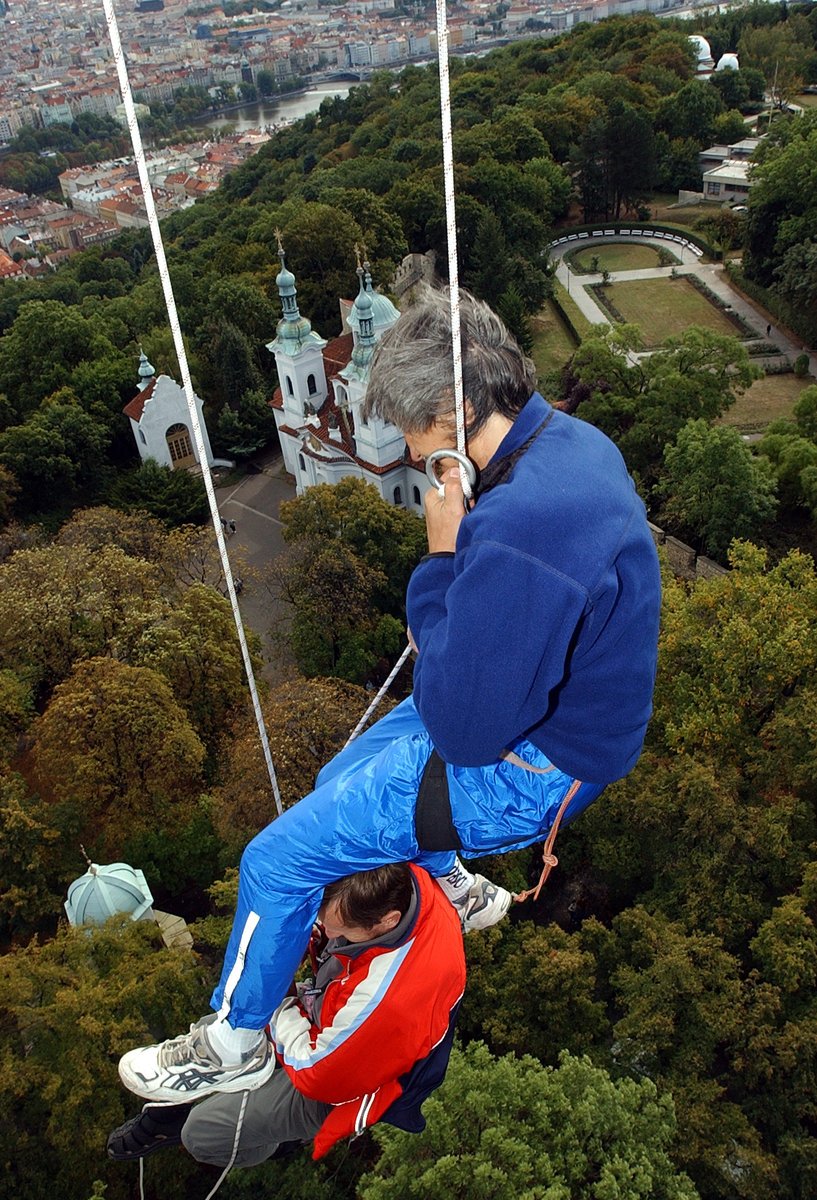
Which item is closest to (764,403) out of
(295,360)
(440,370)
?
(295,360)

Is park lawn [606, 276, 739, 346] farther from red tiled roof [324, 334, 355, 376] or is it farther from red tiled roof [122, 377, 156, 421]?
red tiled roof [122, 377, 156, 421]

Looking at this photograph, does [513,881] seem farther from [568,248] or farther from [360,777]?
[568,248]

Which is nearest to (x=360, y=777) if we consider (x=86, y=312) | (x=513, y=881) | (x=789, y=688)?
(x=513, y=881)

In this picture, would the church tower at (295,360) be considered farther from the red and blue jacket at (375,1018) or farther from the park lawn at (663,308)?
the red and blue jacket at (375,1018)

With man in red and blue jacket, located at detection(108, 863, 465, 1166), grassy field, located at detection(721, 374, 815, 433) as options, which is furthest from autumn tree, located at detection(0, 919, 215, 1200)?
grassy field, located at detection(721, 374, 815, 433)

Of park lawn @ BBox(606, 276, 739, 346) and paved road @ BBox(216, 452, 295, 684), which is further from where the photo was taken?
park lawn @ BBox(606, 276, 739, 346)

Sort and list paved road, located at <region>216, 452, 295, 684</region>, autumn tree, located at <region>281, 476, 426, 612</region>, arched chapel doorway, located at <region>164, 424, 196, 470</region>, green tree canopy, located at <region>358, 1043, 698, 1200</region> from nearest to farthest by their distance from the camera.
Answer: green tree canopy, located at <region>358, 1043, 698, 1200</region>
autumn tree, located at <region>281, 476, 426, 612</region>
paved road, located at <region>216, 452, 295, 684</region>
arched chapel doorway, located at <region>164, 424, 196, 470</region>
